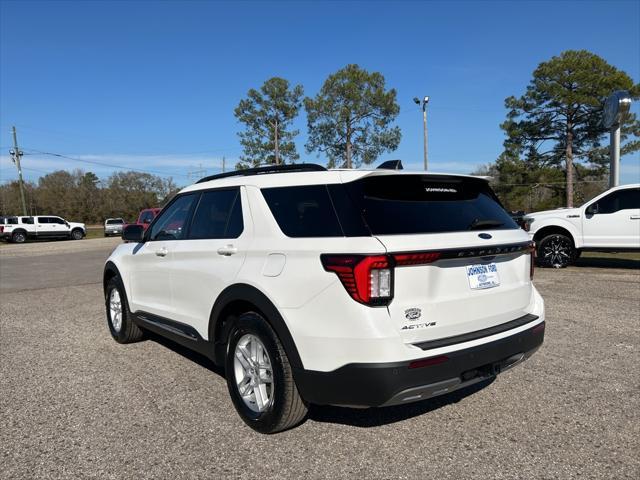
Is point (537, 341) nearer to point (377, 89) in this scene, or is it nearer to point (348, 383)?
point (348, 383)

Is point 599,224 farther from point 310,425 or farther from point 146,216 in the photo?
point 146,216

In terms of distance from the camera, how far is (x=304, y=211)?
3059 millimetres

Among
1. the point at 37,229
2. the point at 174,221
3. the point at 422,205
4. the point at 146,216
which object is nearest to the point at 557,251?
the point at 422,205

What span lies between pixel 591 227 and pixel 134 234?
32.6 ft

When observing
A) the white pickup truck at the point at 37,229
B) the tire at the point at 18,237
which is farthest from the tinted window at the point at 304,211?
the tire at the point at 18,237

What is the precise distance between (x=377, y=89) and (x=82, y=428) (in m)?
43.1

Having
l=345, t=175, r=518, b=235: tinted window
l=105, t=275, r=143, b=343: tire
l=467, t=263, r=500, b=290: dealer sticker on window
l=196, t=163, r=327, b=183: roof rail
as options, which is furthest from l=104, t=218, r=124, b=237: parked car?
l=467, t=263, r=500, b=290: dealer sticker on window

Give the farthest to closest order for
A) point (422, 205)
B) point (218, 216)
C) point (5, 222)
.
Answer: point (5, 222) < point (218, 216) < point (422, 205)

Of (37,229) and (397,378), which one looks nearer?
(397,378)

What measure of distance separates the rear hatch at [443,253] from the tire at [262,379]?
33.3 inches

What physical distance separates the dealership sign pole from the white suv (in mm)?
12783

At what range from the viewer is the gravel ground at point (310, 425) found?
110 inches

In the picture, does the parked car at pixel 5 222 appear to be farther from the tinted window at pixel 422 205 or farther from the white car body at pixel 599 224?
the tinted window at pixel 422 205

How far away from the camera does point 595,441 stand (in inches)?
120
